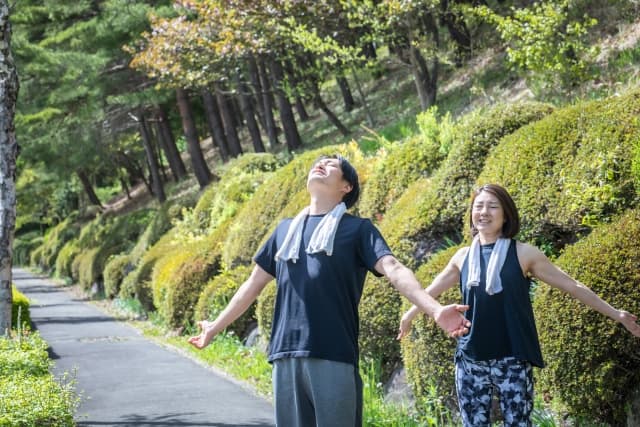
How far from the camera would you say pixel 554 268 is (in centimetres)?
505

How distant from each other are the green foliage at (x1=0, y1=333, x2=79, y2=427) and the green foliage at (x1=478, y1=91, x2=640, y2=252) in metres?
3.98

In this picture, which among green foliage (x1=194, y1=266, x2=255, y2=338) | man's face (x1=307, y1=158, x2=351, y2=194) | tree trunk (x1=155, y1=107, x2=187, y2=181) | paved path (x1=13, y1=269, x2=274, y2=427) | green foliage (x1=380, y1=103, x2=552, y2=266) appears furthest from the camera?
tree trunk (x1=155, y1=107, x2=187, y2=181)

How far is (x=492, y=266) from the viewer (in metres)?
5.06

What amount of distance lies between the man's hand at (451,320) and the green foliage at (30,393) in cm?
315

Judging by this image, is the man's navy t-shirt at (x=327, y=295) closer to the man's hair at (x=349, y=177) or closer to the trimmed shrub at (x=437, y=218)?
the man's hair at (x=349, y=177)

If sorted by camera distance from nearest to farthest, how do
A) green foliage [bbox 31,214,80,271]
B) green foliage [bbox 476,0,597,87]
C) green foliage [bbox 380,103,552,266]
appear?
green foliage [bbox 380,103,552,266]
green foliage [bbox 476,0,597,87]
green foliage [bbox 31,214,80,271]

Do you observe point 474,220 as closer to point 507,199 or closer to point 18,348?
point 507,199

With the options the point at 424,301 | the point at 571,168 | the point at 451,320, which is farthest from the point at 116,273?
the point at 451,320

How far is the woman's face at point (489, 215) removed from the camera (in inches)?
206

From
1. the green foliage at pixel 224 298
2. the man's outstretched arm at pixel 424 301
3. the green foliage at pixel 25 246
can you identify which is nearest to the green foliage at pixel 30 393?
the man's outstretched arm at pixel 424 301

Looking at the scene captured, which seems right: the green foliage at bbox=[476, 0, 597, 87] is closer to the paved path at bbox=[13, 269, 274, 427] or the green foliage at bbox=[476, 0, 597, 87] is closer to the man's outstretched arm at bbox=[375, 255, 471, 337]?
the paved path at bbox=[13, 269, 274, 427]

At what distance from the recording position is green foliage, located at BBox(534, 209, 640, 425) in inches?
233

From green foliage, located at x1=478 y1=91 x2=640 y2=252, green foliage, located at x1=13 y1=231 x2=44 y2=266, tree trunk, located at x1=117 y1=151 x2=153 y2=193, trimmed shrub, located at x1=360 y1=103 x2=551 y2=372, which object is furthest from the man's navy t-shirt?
green foliage, located at x1=13 y1=231 x2=44 y2=266

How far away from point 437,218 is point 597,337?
339 cm
